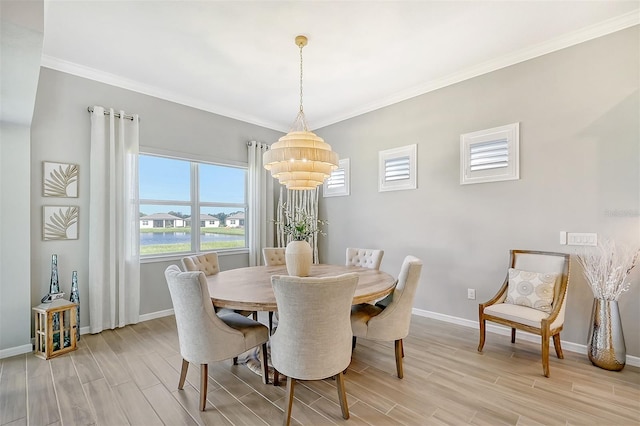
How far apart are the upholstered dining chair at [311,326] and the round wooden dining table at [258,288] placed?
0.24 metres

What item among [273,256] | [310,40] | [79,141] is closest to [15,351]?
[79,141]

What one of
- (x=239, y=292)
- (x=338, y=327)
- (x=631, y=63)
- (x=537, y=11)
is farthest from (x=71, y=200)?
(x=631, y=63)

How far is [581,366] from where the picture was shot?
98.0 inches

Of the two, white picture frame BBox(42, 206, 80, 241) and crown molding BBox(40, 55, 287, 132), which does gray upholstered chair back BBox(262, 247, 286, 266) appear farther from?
crown molding BBox(40, 55, 287, 132)

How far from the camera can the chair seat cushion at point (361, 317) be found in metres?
2.31

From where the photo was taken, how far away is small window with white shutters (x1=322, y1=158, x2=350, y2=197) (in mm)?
4781

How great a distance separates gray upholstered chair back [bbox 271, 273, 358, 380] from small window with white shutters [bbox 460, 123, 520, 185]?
252 centimetres

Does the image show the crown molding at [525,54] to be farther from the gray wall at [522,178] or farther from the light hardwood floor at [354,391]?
the light hardwood floor at [354,391]

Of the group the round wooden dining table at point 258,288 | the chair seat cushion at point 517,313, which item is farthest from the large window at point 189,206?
the chair seat cushion at point 517,313

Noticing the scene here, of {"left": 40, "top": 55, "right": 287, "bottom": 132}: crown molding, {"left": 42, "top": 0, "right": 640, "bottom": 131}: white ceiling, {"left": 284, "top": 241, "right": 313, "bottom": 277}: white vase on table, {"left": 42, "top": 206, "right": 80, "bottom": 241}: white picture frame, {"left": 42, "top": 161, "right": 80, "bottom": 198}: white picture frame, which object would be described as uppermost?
{"left": 42, "top": 0, "right": 640, "bottom": 131}: white ceiling

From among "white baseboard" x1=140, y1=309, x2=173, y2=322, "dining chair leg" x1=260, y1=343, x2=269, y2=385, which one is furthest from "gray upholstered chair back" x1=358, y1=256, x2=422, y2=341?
"white baseboard" x1=140, y1=309, x2=173, y2=322

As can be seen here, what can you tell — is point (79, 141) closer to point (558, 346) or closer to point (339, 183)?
point (339, 183)

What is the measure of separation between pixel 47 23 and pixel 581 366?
5.66 metres

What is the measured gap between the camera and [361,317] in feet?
7.88
